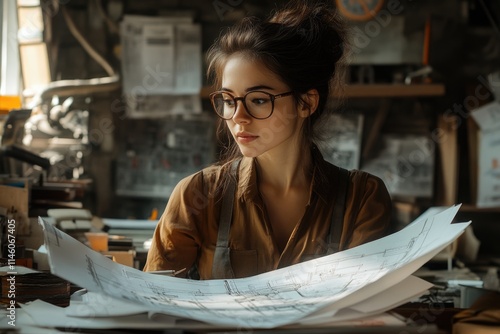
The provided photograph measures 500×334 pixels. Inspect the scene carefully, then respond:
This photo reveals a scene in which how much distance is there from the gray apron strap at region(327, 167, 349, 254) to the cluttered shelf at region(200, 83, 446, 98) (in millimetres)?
2248

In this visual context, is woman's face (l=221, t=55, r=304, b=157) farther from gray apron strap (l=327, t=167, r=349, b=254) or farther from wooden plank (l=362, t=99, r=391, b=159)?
wooden plank (l=362, t=99, r=391, b=159)

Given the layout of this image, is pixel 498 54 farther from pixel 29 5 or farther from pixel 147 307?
pixel 147 307

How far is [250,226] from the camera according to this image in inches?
53.7

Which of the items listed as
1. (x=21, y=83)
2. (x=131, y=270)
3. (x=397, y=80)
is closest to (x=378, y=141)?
(x=397, y=80)

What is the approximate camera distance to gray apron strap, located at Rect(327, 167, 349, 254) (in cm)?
131

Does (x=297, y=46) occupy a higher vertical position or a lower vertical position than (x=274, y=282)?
higher

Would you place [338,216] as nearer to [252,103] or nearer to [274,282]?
[252,103]

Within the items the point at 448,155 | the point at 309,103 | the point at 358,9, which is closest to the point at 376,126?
the point at 448,155

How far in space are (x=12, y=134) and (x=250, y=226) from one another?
2.61 feet

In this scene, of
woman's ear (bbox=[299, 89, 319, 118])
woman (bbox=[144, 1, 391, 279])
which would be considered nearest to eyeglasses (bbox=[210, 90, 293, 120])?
woman (bbox=[144, 1, 391, 279])

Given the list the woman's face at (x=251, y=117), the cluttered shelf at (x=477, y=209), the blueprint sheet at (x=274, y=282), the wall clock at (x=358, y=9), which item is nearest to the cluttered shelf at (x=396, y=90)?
the wall clock at (x=358, y=9)

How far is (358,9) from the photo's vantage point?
3672mm

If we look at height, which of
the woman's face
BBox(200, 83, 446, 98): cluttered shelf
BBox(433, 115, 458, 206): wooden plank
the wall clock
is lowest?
BBox(433, 115, 458, 206): wooden plank

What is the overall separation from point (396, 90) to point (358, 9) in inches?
18.3
